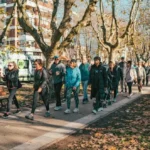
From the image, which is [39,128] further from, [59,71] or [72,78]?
[59,71]

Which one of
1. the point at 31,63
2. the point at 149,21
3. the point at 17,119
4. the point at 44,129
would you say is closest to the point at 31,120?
the point at 17,119

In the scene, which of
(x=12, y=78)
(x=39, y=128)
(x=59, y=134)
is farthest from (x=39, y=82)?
(x=59, y=134)

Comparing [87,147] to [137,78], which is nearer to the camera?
[87,147]

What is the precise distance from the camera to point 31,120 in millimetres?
9797

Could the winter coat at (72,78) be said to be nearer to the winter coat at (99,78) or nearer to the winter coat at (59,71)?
the winter coat at (99,78)

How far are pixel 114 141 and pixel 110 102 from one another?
20.4 ft

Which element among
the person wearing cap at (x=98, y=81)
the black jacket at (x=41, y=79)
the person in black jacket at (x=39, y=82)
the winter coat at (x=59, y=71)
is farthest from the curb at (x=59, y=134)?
the winter coat at (x=59, y=71)

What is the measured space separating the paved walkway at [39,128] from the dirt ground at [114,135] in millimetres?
317

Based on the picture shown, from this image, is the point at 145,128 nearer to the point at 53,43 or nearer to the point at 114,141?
the point at 114,141

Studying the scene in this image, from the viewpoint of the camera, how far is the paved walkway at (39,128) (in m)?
7.26

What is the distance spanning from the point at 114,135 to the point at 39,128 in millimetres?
2027

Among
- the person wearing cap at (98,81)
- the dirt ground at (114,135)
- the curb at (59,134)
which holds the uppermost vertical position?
the person wearing cap at (98,81)

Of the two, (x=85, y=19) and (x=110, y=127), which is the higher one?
(x=85, y=19)

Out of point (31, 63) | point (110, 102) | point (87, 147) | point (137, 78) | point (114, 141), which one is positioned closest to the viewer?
point (87, 147)
